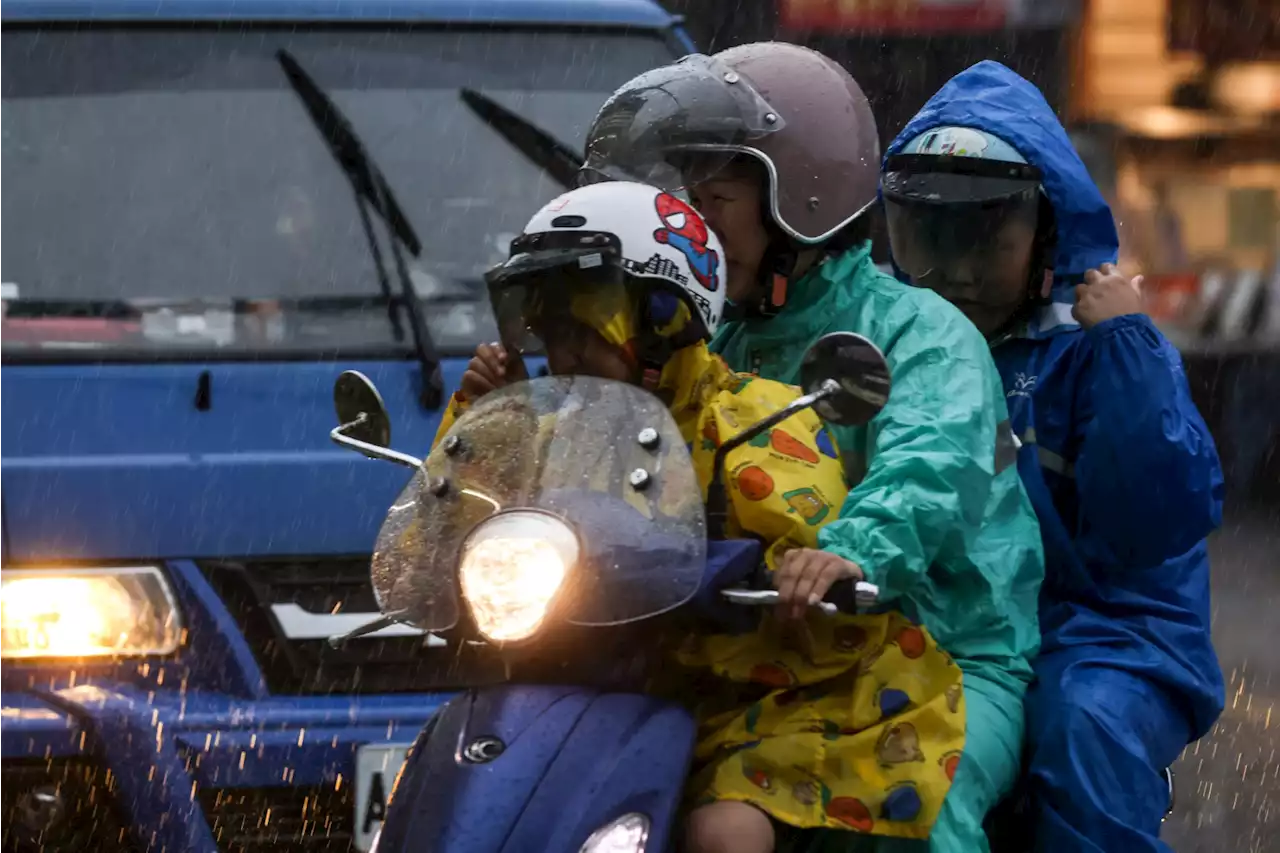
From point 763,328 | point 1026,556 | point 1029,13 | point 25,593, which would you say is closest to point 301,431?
point 25,593

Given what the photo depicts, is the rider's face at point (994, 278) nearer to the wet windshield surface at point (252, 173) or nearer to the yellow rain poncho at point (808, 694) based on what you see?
the yellow rain poncho at point (808, 694)

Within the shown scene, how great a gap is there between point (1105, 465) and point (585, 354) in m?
1.08

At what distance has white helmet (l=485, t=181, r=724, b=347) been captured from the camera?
3.16 m

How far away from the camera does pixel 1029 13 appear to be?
1867 cm

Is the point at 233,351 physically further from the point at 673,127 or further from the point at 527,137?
the point at 673,127

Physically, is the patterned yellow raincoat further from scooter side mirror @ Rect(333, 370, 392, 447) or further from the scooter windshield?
scooter side mirror @ Rect(333, 370, 392, 447)

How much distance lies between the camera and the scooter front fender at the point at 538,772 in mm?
2869

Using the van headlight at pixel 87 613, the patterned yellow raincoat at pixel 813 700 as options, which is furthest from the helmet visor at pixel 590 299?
the van headlight at pixel 87 613

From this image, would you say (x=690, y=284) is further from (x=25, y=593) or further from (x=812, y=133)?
(x=25, y=593)

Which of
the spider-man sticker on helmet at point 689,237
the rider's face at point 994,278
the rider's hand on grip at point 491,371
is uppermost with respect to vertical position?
the spider-man sticker on helmet at point 689,237

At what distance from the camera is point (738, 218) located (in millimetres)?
3828

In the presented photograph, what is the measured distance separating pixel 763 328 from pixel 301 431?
4.86 feet

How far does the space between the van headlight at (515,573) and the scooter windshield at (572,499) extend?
0.02 meters

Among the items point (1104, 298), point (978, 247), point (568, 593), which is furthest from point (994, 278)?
point (568, 593)
